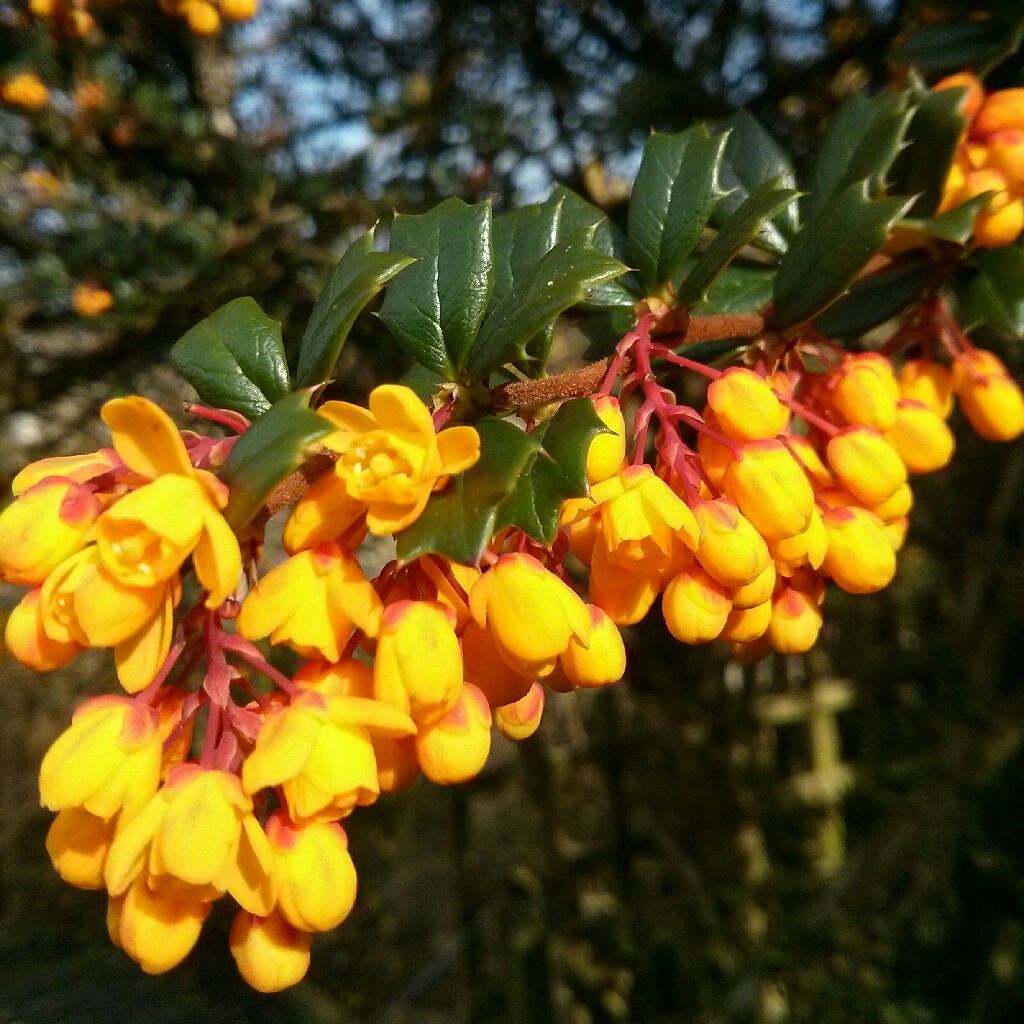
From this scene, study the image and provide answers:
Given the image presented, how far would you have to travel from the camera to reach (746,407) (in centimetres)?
76

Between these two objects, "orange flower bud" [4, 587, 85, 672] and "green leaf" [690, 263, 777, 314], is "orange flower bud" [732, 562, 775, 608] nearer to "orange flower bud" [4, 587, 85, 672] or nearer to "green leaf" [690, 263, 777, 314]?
"green leaf" [690, 263, 777, 314]

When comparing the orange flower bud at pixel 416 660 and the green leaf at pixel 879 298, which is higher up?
the green leaf at pixel 879 298

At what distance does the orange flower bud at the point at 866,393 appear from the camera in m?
0.87

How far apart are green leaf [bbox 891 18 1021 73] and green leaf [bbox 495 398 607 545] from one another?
986 mm

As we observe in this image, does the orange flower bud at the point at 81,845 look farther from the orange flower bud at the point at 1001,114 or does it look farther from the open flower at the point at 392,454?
the orange flower bud at the point at 1001,114

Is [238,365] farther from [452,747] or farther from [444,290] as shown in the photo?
[452,747]

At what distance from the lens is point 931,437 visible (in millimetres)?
923

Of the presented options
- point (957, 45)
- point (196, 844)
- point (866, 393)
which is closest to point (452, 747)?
point (196, 844)

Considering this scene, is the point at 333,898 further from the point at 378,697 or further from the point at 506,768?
the point at 506,768

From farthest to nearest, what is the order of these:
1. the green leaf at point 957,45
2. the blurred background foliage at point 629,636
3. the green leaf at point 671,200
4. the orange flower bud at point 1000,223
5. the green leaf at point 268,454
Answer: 1. the blurred background foliage at point 629,636
2. the green leaf at point 957,45
3. the orange flower bud at point 1000,223
4. the green leaf at point 671,200
5. the green leaf at point 268,454

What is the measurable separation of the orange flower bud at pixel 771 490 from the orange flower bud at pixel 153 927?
1.83 feet

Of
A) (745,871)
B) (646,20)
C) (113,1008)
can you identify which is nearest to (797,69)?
(646,20)

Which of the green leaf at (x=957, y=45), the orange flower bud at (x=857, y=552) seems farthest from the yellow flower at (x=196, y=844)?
the green leaf at (x=957, y=45)

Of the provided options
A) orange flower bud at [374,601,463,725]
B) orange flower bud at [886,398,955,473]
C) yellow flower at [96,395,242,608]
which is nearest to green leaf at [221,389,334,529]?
yellow flower at [96,395,242,608]
